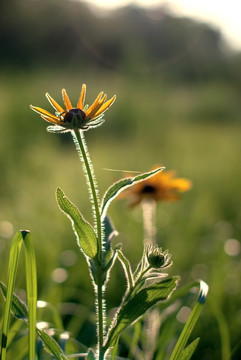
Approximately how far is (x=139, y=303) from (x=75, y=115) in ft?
0.68

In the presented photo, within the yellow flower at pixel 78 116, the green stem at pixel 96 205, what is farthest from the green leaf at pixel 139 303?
the yellow flower at pixel 78 116

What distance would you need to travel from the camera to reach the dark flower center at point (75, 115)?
1.52 ft

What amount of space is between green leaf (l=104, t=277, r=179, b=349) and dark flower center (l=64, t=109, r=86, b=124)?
0.19m

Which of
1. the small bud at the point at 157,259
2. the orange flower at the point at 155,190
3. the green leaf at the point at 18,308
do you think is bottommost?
the green leaf at the point at 18,308

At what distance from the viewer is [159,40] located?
15.9 m

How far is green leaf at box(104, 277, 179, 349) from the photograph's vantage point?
461 mm

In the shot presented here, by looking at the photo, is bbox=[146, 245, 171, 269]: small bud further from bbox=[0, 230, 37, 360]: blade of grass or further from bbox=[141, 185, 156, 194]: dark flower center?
bbox=[141, 185, 156, 194]: dark flower center

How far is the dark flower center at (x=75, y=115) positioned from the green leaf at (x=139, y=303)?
0.63ft

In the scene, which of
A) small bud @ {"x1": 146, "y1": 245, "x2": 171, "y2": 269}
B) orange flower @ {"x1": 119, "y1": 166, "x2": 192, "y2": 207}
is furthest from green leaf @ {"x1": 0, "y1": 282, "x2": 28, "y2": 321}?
orange flower @ {"x1": 119, "y1": 166, "x2": 192, "y2": 207}

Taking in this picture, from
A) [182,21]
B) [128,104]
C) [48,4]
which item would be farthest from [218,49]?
[128,104]

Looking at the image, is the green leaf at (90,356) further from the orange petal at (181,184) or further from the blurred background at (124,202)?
the orange petal at (181,184)

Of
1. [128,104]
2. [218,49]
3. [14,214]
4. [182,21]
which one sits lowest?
[14,214]

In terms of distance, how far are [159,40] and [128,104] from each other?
1110 centimetres

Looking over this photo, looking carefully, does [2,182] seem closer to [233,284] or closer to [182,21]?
[233,284]
